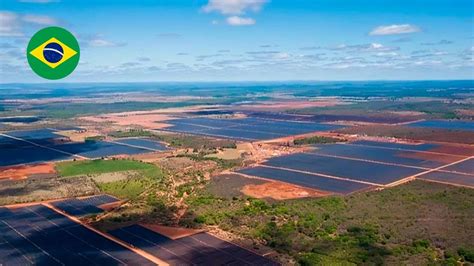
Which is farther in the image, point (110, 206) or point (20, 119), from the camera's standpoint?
point (20, 119)

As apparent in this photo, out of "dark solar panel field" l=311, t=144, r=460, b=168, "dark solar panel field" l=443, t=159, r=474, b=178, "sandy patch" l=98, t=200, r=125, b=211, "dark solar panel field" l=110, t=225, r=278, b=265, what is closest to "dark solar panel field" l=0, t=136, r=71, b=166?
"sandy patch" l=98, t=200, r=125, b=211

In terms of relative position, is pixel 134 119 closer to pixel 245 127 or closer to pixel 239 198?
pixel 245 127

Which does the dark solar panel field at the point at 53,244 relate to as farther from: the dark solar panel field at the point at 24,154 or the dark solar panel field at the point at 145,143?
the dark solar panel field at the point at 145,143

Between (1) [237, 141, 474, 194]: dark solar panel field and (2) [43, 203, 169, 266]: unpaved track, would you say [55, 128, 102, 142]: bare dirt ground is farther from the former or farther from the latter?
(2) [43, 203, 169, 266]: unpaved track

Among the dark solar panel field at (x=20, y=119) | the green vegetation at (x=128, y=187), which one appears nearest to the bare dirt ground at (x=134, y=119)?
the dark solar panel field at (x=20, y=119)

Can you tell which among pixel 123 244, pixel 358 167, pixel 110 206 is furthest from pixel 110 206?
pixel 358 167

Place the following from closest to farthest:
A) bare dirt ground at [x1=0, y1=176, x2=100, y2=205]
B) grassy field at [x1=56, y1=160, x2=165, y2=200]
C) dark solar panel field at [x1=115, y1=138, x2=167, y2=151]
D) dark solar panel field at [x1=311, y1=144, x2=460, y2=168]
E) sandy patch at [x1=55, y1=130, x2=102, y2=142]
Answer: bare dirt ground at [x1=0, y1=176, x2=100, y2=205]
grassy field at [x1=56, y1=160, x2=165, y2=200]
dark solar panel field at [x1=311, y1=144, x2=460, y2=168]
dark solar panel field at [x1=115, y1=138, x2=167, y2=151]
sandy patch at [x1=55, y1=130, x2=102, y2=142]

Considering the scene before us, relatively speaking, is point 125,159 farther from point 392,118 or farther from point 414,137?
point 392,118
